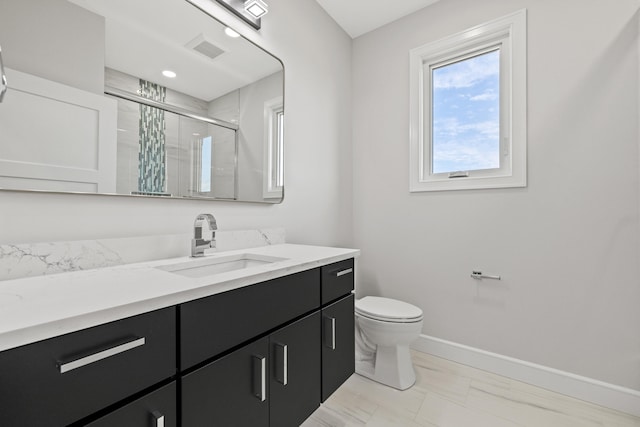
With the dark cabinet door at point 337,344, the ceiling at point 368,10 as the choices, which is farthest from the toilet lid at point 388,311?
the ceiling at point 368,10

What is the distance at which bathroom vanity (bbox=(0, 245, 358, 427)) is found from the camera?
1.70ft

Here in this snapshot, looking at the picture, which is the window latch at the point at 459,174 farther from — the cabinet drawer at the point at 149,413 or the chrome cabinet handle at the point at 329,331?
the cabinet drawer at the point at 149,413

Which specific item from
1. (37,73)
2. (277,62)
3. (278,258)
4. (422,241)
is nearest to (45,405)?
(278,258)

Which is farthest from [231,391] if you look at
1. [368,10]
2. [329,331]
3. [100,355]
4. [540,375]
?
[368,10]

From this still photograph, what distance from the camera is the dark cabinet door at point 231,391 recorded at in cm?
75

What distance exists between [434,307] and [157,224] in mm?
1883

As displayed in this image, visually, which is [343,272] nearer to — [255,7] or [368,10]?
[255,7]

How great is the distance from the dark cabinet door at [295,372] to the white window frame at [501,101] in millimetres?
1449

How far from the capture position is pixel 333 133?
231cm

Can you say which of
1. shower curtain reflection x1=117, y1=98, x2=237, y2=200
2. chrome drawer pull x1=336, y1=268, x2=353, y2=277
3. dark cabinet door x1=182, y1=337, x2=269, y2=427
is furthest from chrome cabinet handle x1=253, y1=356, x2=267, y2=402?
shower curtain reflection x1=117, y1=98, x2=237, y2=200

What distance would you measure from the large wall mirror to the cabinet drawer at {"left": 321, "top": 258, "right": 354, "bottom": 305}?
2.02ft

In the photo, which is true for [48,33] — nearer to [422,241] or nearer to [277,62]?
[277,62]

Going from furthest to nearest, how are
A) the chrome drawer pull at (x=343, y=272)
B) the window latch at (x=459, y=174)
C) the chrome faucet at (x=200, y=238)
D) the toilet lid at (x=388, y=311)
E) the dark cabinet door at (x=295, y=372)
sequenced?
the window latch at (x=459, y=174) → the toilet lid at (x=388, y=311) → the chrome drawer pull at (x=343, y=272) → the chrome faucet at (x=200, y=238) → the dark cabinet door at (x=295, y=372)

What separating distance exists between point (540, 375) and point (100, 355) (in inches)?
86.7
